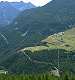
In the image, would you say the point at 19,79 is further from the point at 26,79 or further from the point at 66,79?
the point at 66,79

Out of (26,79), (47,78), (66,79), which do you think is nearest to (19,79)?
(26,79)

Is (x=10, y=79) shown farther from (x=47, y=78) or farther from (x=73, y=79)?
(x=73, y=79)

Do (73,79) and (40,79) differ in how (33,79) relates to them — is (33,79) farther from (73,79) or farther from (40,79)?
(73,79)

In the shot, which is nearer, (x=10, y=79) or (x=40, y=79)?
(x=40, y=79)

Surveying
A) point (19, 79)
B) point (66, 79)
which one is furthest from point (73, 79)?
point (19, 79)

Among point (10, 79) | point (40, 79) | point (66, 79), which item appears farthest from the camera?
point (10, 79)

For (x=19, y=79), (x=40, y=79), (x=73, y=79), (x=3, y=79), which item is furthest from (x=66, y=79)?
(x=3, y=79)

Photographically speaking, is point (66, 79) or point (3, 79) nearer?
point (66, 79)

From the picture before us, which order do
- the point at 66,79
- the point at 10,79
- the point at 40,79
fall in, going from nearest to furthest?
1. the point at 66,79
2. the point at 40,79
3. the point at 10,79
